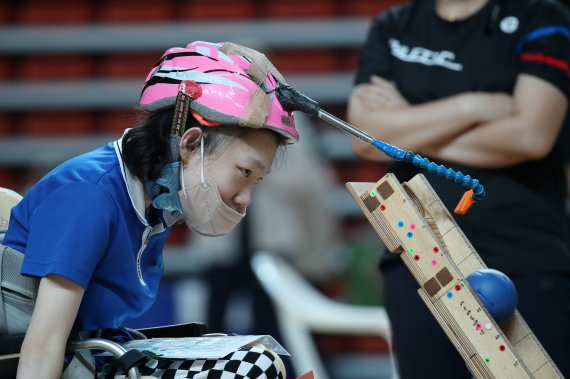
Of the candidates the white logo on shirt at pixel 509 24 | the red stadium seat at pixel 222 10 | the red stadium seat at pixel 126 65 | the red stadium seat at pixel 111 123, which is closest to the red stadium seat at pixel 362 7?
the red stadium seat at pixel 222 10

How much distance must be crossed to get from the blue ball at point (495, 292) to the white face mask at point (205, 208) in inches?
21.6

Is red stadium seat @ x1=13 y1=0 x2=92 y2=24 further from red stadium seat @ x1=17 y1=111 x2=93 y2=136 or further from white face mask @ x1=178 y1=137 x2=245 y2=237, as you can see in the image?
white face mask @ x1=178 y1=137 x2=245 y2=237

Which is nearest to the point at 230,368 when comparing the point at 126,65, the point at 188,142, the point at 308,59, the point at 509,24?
the point at 188,142

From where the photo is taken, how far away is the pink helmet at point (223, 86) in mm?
2074

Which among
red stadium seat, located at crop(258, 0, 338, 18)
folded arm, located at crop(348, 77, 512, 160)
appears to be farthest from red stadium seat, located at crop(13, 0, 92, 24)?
folded arm, located at crop(348, 77, 512, 160)

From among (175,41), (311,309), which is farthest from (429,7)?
(175,41)

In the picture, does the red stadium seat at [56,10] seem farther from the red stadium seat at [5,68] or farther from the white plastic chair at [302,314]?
the white plastic chair at [302,314]

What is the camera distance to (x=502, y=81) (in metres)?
2.59

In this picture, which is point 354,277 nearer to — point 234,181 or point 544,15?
point 544,15

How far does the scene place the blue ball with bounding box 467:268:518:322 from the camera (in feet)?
6.57

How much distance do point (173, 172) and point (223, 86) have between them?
0.22m

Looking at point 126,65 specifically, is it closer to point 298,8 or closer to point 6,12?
point 6,12

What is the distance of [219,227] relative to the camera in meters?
2.20

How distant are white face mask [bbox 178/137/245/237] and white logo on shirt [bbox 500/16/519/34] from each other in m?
0.93
